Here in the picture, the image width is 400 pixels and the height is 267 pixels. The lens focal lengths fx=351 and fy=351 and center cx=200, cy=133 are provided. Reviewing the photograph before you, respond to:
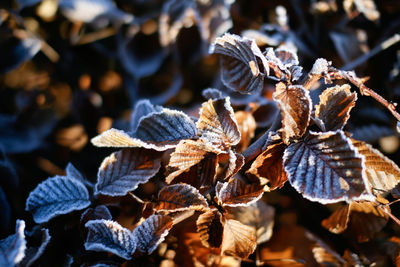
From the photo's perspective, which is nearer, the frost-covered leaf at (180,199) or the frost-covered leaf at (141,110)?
the frost-covered leaf at (180,199)

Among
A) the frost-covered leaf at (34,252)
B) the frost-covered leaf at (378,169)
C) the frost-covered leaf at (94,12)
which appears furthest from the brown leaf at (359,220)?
the frost-covered leaf at (94,12)

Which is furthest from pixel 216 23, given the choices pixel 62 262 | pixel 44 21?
pixel 62 262

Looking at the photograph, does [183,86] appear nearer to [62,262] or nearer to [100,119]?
[100,119]

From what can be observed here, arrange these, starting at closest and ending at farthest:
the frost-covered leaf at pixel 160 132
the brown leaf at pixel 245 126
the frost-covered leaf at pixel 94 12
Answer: the frost-covered leaf at pixel 160 132 → the brown leaf at pixel 245 126 → the frost-covered leaf at pixel 94 12

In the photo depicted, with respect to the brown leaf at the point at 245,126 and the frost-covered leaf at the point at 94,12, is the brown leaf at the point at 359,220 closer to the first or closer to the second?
the brown leaf at the point at 245,126

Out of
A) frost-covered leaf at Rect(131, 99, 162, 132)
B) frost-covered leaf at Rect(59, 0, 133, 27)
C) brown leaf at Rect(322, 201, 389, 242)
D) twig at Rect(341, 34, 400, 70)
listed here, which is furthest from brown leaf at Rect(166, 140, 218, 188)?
frost-covered leaf at Rect(59, 0, 133, 27)

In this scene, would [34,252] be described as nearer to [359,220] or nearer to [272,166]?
[272,166]

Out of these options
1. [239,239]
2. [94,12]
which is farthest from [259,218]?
[94,12]
